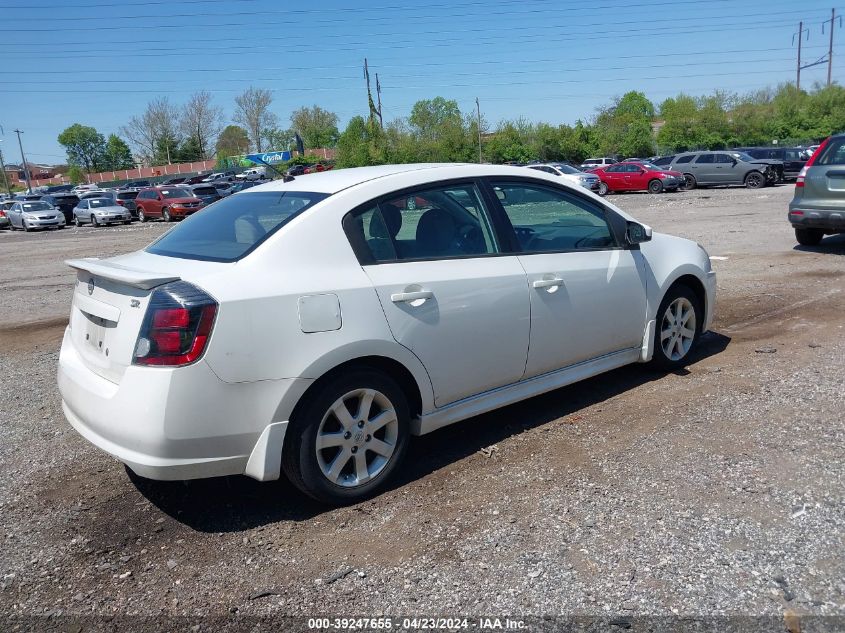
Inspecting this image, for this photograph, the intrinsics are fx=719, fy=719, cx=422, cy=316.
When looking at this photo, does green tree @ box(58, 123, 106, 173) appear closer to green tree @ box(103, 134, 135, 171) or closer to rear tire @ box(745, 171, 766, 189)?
green tree @ box(103, 134, 135, 171)

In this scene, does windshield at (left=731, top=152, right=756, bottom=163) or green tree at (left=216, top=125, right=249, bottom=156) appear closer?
windshield at (left=731, top=152, right=756, bottom=163)

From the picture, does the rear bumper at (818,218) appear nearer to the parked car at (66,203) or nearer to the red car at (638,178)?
the red car at (638,178)

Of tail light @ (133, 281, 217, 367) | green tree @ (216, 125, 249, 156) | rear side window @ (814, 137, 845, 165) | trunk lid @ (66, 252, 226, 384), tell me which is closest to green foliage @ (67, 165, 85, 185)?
green tree @ (216, 125, 249, 156)

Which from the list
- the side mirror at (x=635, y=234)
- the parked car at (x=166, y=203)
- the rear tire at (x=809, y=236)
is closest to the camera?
the side mirror at (x=635, y=234)

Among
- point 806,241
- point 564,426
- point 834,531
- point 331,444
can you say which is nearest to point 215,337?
point 331,444

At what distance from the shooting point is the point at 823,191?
10.4 m

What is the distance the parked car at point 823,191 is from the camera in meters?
10.2

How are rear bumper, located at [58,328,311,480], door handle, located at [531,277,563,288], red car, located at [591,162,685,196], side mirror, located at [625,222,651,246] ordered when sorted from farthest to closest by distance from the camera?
red car, located at [591,162,685,196] → side mirror, located at [625,222,651,246] → door handle, located at [531,277,563,288] → rear bumper, located at [58,328,311,480]

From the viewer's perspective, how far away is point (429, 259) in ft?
13.1

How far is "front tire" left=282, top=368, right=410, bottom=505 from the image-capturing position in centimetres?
349

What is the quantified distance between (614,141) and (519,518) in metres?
61.2

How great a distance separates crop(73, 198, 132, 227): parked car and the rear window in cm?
3348

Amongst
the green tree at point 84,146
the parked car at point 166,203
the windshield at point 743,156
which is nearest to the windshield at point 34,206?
A: the parked car at point 166,203

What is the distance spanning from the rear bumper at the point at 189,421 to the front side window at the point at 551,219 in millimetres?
1872
